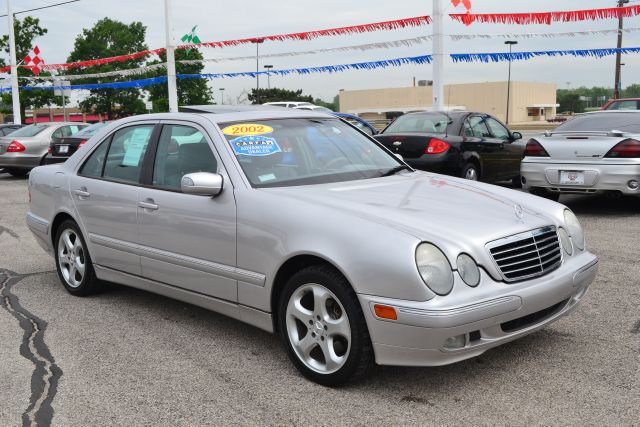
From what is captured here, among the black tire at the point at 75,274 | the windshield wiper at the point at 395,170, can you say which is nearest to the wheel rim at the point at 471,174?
the windshield wiper at the point at 395,170

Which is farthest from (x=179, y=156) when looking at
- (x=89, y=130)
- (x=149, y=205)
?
(x=89, y=130)

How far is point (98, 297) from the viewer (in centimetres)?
568

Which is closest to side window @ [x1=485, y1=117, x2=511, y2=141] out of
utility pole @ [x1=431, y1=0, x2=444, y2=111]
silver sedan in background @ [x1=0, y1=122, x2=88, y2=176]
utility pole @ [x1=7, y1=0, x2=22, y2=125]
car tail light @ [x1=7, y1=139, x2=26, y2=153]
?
utility pole @ [x1=431, y1=0, x2=444, y2=111]

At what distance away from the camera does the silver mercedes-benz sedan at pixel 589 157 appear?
8477mm

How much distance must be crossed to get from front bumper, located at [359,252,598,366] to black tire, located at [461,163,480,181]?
22.5 feet

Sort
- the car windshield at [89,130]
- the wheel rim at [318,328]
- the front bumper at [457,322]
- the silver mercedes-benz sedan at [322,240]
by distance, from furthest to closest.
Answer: the car windshield at [89,130] → the wheel rim at [318,328] → the silver mercedes-benz sedan at [322,240] → the front bumper at [457,322]

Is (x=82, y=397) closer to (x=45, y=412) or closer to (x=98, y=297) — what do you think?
(x=45, y=412)

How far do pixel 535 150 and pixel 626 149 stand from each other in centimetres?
113

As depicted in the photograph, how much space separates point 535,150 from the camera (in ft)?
30.1

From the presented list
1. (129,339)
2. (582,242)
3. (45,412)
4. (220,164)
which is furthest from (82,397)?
(582,242)

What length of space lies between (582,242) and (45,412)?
10.4ft

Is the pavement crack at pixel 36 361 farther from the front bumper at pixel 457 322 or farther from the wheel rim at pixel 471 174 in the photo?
the wheel rim at pixel 471 174

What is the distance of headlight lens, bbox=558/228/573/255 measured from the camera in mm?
3982

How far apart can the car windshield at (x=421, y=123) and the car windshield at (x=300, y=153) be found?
5.66m
